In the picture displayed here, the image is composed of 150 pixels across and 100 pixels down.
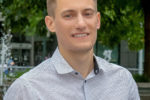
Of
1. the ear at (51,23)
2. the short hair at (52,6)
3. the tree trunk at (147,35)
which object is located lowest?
the tree trunk at (147,35)

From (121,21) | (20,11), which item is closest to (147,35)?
(121,21)

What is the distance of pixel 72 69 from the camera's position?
198cm

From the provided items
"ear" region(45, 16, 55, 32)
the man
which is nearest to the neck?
the man

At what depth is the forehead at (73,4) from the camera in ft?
6.10

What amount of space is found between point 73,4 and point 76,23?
0.10 meters

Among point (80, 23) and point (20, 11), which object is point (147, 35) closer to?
point (20, 11)

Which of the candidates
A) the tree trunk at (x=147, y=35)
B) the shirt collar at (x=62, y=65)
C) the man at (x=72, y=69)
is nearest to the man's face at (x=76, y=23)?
the man at (x=72, y=69)

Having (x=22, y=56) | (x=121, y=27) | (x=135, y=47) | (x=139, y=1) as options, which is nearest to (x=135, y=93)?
(x=139, y=1)

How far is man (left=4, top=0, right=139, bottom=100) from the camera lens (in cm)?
188

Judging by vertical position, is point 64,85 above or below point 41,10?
below

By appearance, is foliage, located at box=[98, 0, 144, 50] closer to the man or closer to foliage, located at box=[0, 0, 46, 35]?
foliage, located at box=[0, 0, 46, 35]

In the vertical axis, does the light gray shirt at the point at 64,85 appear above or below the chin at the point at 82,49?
below

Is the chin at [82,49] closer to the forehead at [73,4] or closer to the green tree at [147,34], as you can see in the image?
the forehead at [73,4]

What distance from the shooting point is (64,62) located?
6.63ft
